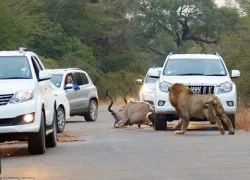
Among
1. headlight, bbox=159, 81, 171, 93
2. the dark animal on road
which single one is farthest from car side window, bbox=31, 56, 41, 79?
the dark animal on road

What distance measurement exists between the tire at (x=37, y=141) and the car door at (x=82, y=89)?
1277 centimetres

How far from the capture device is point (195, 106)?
19016 millimetres

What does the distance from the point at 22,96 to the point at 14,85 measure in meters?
0.31

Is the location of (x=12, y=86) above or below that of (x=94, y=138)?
above

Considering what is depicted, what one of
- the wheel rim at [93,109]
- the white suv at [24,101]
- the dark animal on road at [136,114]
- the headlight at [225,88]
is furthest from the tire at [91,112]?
the white suv at [24,101]

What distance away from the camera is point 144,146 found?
52.7ft

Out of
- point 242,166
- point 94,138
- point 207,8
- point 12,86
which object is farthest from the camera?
point 207,8

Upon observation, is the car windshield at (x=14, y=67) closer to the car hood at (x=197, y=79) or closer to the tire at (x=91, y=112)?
the car hood at (x=197, y=79)

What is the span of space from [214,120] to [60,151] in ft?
15.1

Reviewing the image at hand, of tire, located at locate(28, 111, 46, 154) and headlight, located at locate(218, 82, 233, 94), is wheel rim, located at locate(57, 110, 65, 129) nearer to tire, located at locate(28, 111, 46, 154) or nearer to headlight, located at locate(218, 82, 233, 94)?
headlight, located at locate(218, 82, 233, 94)

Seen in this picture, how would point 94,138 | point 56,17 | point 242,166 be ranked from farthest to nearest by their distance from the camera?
point 56,17 → point 94,138 → point 242,166

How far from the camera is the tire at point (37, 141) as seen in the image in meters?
14.8

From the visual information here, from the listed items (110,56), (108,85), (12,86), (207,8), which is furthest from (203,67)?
(207,8)

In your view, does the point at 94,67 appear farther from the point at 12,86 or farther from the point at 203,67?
the point at 12,86
